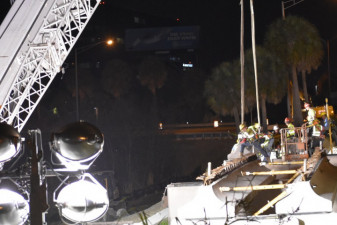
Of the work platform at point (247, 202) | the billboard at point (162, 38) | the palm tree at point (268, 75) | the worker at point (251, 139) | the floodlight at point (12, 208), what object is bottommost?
the work platform at point (247, 202)

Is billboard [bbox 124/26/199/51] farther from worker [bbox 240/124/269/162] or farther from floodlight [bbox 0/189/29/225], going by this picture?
floodlight [bbox 0/189/29/225]

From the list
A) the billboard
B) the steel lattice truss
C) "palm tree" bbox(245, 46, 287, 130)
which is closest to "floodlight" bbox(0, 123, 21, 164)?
the steel lattice truss

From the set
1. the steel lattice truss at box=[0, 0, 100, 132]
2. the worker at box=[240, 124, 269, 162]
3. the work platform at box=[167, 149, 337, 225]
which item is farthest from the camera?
the worker at box=[240, 124, 269, 162]

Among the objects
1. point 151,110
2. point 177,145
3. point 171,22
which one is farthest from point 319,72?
point 171,22

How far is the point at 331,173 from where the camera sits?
12.6 m

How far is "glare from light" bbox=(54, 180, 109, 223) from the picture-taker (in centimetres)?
447

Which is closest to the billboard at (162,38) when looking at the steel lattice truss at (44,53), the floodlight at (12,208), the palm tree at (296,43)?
the palm tree at (296,43)

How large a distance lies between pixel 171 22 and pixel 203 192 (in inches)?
4581

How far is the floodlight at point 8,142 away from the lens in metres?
4.30

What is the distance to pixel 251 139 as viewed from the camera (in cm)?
1830

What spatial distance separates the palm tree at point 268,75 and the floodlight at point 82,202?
120 ft

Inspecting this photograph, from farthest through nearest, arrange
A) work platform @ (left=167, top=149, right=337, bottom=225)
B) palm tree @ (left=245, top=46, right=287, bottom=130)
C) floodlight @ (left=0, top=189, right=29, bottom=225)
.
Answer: palm tree @ (left=245, top=46, right=287, bottom=130)
work platform @ (left=167, top=149, right=337, bottom=225)
floodlight @ (left=0, top=189, right=29, bottom=225)

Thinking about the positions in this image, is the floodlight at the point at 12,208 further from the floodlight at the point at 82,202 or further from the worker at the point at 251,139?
the worker at the point at 251,139

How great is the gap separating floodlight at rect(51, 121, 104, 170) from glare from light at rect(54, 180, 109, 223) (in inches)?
11.9
